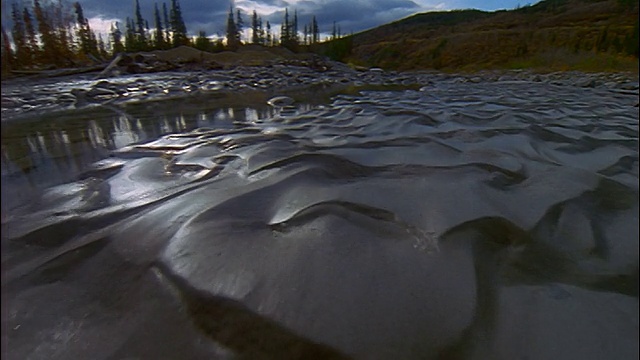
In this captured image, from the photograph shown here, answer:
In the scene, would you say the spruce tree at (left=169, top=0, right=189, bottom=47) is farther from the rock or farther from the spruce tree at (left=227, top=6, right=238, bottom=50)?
the rock

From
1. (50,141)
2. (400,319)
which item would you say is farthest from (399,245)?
(50,141)

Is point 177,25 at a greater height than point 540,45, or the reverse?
point 177,25

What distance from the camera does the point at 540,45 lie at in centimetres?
2897

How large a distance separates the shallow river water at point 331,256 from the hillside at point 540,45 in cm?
1506

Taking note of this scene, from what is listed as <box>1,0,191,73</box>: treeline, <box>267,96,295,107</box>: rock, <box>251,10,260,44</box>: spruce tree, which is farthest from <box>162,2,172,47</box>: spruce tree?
<box>267,96,295,107</box>: rock

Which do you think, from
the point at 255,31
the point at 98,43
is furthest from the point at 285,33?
the point at 98,43

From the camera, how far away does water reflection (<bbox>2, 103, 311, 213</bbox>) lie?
240cm

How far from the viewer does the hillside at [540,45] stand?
20.3m

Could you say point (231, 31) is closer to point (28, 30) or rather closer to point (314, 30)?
point (314, 30)

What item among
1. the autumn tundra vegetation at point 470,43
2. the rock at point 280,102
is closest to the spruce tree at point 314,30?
the autumn tundra vegetation at point 470,43

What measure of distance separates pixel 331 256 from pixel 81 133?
3625 millimetres

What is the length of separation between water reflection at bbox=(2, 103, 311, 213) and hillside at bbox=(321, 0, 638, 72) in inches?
578

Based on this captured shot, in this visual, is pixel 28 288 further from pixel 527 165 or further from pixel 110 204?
pixel 527 165

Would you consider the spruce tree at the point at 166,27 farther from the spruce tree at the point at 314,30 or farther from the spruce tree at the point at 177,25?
the spruce tree at the point at 314,30
